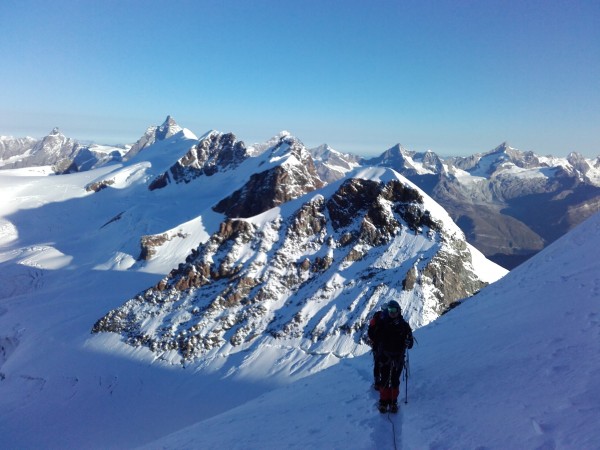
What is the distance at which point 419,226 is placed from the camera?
78.1m

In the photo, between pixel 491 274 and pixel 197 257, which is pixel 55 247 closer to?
pixel 197 257

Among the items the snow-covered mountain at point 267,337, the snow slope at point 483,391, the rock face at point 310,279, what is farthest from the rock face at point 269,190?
the snow slope at point 483,391

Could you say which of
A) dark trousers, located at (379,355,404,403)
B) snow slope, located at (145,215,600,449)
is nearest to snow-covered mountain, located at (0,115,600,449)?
snow slope, located at (145,215,600,449)

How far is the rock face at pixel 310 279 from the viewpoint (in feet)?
226

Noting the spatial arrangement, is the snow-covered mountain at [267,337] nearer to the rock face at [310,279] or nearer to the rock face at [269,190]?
the rock face at [310,279]

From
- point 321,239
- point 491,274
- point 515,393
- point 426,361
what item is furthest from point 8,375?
point 491,274

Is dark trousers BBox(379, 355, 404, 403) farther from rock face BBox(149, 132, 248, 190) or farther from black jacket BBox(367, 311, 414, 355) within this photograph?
rock face BBox(149, 132, 248, 190)

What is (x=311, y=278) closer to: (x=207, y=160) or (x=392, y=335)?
(x=392, y=335)

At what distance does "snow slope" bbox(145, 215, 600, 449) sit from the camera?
8.25 meters

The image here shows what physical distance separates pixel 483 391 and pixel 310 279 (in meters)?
66.9

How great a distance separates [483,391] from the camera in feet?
34.3

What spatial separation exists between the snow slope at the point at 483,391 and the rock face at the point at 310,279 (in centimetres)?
4937

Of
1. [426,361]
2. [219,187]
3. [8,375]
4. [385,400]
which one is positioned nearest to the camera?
[385,400]

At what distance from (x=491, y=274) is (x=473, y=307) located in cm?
6825
